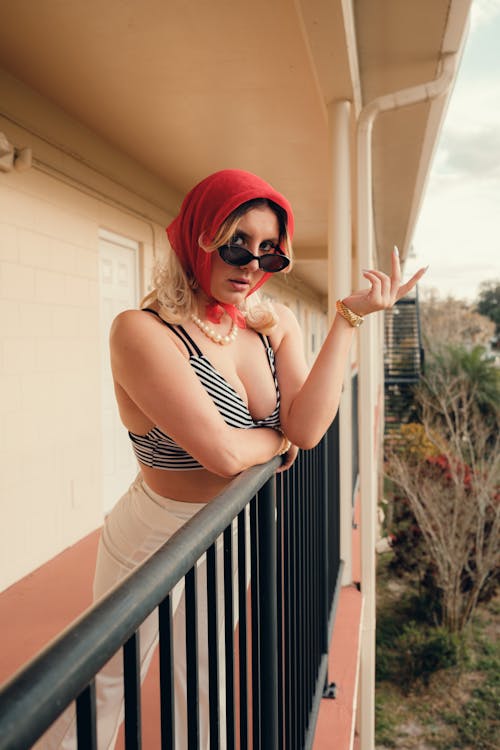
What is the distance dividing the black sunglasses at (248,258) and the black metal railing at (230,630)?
0.49 m

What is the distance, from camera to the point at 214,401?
59.6 inches

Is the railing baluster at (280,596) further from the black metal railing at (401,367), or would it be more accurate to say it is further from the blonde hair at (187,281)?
the black metal railing at (401,367)

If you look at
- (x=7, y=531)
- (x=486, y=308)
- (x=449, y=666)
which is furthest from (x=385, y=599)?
(x=486, y=308)

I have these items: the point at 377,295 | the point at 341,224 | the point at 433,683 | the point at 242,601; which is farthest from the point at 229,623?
the point at 433,683

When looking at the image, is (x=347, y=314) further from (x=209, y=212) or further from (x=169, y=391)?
(x=169, y=391)

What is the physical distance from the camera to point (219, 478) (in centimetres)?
155

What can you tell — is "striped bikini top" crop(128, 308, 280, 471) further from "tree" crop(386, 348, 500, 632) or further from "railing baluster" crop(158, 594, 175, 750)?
"tree" crop(386, 348, 500, 632)

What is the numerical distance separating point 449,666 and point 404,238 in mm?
6416

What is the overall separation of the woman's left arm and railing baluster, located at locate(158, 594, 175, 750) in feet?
2.93

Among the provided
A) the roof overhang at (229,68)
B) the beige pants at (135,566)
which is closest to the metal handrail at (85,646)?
the beige pants at (135,566)

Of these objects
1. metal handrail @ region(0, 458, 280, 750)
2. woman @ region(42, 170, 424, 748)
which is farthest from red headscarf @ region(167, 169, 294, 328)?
metal handrail @ region(0, 458, 280, 750)

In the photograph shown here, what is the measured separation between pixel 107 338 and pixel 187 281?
329 cm

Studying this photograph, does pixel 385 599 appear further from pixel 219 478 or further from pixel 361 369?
pixel 219 478

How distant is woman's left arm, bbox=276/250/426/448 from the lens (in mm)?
1653
